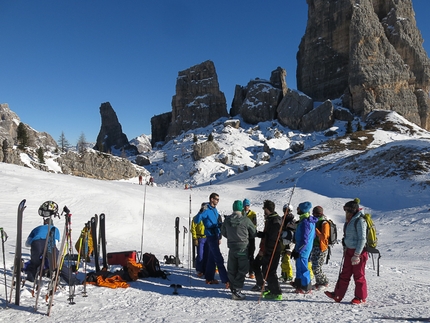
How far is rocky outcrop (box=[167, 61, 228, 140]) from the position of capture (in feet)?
409

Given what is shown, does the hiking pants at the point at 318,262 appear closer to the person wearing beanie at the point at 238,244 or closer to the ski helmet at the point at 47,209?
the person wearing beanie at the point at 238,244

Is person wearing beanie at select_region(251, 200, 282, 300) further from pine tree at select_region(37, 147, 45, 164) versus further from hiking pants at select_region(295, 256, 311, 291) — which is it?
pine tree at select_region(37, 147, 45, 164)

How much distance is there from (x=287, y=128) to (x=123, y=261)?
3784 inches

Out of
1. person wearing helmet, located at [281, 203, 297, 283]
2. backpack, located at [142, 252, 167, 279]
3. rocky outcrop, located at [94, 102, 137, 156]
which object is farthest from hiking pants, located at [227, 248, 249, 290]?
rocky outcrop, located at [94, 102, 137, 156]

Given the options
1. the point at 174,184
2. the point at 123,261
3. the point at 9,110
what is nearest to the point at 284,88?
the point at 174,184

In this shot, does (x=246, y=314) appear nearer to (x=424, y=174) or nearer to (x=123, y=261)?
(x=123, y=261)

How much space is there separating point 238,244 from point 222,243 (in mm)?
8779

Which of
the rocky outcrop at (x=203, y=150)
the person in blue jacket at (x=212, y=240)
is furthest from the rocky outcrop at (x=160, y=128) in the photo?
the person in blue jacket at (x=212, y=240)

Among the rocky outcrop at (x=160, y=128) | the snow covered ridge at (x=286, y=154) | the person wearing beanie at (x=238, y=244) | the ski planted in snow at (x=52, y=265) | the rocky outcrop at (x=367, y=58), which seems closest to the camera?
the ski planted in snow at (x=52, y=265)

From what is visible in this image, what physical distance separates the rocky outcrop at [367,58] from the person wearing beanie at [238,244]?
9675 centimetres

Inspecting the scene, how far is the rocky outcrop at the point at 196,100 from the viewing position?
409 feet

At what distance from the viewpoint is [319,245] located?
6879 millimetres

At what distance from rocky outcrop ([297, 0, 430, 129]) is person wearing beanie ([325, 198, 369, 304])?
96.2 metres

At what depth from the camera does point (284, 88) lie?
122062 millimetres
